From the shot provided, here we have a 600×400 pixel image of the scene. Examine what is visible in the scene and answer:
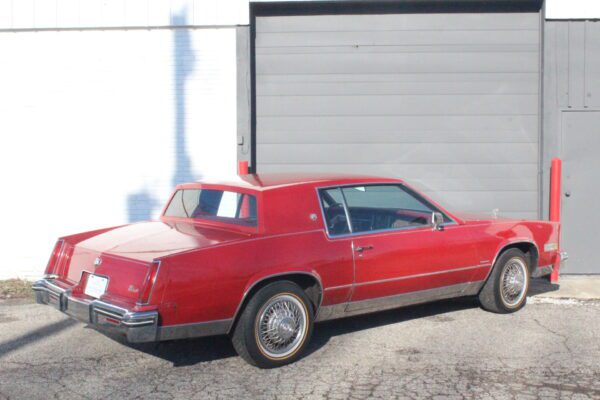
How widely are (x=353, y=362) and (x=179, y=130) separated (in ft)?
16.3

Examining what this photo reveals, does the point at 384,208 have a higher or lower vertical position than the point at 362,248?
higher

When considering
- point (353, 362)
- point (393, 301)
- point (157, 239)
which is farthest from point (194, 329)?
point (393, 301)

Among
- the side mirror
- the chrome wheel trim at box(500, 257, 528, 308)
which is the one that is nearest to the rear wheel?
the chrome wheel trim at box(500, 257, 528, 308)

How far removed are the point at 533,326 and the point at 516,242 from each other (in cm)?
84

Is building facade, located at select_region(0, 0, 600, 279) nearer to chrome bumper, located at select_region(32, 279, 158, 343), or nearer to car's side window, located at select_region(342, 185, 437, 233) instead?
car's side window, located at select_region(342, 185, 437, 233)

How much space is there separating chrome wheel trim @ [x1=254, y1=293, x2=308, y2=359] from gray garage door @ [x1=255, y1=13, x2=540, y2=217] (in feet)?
14.3

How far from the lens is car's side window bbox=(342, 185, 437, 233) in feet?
21.9

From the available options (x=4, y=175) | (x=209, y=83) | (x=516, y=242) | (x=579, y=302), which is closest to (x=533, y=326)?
(x=516, y=242)

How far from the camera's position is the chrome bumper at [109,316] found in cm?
512

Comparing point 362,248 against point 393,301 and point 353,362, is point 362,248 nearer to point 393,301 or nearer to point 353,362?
point 393,301

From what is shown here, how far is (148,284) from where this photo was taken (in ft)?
17.1

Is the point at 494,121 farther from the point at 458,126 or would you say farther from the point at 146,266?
the point at 146,266

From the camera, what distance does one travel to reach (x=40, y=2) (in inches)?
387

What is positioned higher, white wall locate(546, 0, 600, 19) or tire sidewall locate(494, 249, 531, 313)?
white wall locate(546, 0, 600, 19)
